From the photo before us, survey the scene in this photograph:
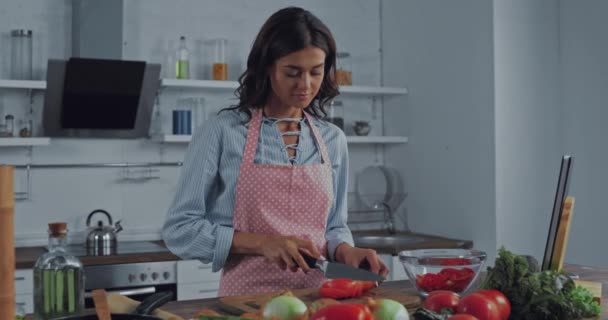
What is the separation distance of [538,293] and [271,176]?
32.6 inches

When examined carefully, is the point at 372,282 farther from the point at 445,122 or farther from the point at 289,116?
the point at 445,122

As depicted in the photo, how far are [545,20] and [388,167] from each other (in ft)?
4.19

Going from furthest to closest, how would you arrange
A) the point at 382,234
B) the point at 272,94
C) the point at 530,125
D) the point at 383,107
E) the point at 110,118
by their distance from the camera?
1. the point at 383,107
2. the point at 382,234
3. the point at 530,125
4. the point at 110,118
5. the point at 272,94

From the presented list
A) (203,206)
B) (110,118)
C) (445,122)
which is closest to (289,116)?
(203,206)

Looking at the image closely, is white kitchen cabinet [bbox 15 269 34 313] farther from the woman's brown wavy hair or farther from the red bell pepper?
the red bell pepper

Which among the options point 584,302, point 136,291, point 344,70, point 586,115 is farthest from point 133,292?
point 586,115

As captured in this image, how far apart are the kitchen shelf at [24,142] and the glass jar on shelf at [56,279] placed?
229 centimetres

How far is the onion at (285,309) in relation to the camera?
1460mm

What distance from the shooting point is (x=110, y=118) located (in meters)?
3.92

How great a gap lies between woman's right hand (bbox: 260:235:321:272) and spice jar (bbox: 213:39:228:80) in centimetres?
233

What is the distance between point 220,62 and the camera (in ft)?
13.9

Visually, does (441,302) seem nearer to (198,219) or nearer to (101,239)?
(198,219)

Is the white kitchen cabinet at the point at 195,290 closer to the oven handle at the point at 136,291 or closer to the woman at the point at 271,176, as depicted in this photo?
the oven handle at the point at 136,291

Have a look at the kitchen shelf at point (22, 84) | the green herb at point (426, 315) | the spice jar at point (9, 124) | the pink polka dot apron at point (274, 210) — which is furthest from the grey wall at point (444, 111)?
the green herb at point (426, 315)
